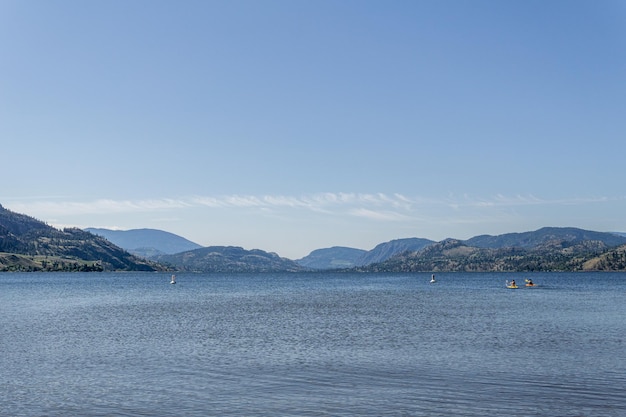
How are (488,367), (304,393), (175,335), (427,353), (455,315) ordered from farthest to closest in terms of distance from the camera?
(455,315)
(175,335)
(427,353)
(488,367)
(304,393)

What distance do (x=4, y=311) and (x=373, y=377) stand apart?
Answer: 299 feet

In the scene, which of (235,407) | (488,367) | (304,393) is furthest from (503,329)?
(235,407)

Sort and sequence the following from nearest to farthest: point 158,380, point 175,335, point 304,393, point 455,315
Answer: point 304,393 → point 158,380 → point 175,335 → point 455,315

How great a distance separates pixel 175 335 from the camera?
70.4 metres

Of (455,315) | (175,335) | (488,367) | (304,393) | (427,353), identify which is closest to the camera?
(304,393)

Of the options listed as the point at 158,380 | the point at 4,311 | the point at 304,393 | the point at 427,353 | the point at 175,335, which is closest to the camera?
the point at 304,393

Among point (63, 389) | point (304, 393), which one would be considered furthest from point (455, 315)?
point (63, 389)

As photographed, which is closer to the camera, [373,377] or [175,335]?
[373,377]

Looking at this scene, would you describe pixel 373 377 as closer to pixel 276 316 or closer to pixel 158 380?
pixel 158 380

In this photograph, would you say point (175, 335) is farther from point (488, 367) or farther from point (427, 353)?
point (488, 367)

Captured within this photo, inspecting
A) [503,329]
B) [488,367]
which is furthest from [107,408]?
[503,329]

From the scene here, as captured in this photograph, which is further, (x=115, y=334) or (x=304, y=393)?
(x=115, y=334)

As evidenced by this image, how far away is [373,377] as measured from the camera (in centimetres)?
4300

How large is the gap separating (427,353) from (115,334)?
39270 millimetres
